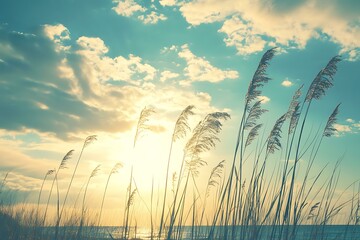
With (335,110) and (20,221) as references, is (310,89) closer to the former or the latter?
(335,110)

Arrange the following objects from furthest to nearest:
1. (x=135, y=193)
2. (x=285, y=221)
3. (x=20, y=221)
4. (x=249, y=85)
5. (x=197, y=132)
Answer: (x=20, y=221) < (x=135, y=193) < (x=197, y=132) < (x=249, y=85) < (x=285, y=221)

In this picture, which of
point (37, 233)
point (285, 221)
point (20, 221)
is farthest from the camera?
point (20, 221)

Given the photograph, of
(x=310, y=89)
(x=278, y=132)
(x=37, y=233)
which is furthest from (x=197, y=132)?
(x=37, y=233)

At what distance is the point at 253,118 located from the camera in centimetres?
521

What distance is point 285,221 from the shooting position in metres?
4.66

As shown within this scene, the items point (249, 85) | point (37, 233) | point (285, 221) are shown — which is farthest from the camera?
point (37, 233)

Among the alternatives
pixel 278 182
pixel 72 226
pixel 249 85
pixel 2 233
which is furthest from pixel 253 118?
pixel 2 233

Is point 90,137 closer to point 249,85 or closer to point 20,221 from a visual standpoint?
point 20,221

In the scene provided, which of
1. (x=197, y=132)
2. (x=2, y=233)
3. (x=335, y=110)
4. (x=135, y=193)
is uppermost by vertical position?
(x=335, y=110)

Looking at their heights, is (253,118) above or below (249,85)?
below

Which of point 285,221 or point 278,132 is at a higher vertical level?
point 278,132

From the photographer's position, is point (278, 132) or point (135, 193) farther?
point (135, 193)

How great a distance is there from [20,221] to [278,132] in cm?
708

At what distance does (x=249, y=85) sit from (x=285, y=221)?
1945 millimetres
